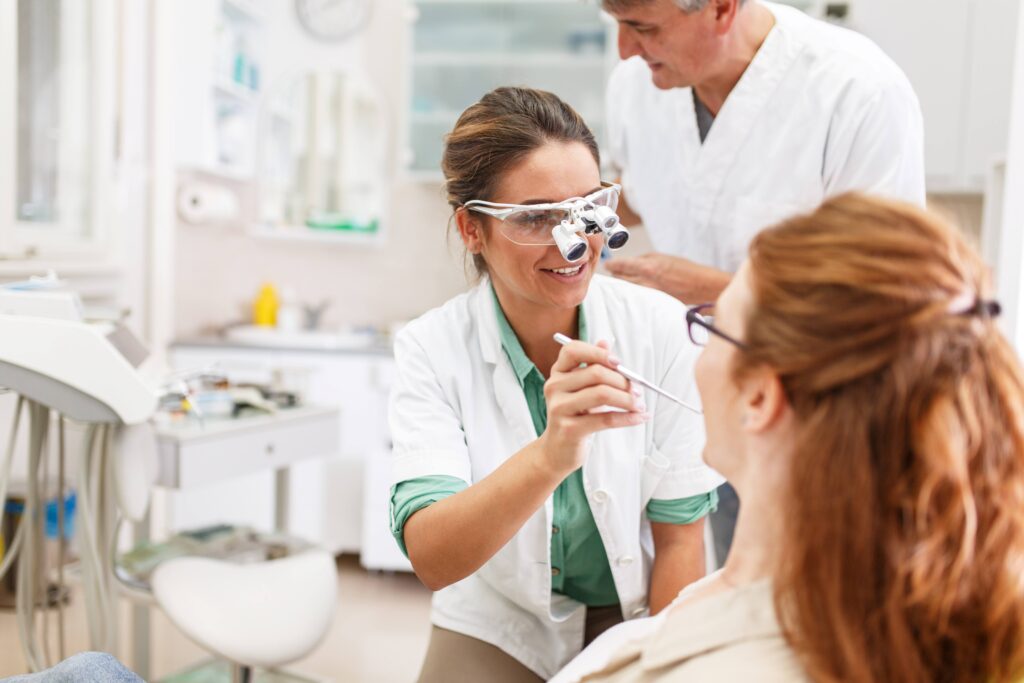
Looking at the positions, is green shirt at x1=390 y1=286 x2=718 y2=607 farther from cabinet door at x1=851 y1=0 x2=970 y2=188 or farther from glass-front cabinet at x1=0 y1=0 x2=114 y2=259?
cabinet door at x1=851 y1=0 x2=970 y2=188

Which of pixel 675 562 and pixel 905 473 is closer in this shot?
pixel 905 473

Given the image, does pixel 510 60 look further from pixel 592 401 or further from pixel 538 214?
pixel 592 401

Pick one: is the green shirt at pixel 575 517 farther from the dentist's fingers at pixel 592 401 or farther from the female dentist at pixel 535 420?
the dentist's fingers at pixel 592 401

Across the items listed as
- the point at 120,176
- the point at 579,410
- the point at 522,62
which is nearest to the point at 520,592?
the point at 579,410

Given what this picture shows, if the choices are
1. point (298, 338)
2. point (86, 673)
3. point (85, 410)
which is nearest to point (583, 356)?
point (86, 673)

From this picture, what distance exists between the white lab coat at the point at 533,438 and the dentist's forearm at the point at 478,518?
13 cm

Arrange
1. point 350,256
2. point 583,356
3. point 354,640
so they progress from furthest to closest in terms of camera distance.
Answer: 1. point 350,256
2. point 354,640
3. point 583,356

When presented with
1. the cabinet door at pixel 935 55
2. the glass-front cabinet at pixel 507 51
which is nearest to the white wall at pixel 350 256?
the glass-front cabinet at pixel 507 51

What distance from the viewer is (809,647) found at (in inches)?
28.0

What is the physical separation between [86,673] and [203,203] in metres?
2.85

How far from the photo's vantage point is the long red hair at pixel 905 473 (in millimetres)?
677

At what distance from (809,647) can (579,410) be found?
0.37m

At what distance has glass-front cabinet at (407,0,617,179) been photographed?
3.63m

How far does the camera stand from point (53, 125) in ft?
8.95
